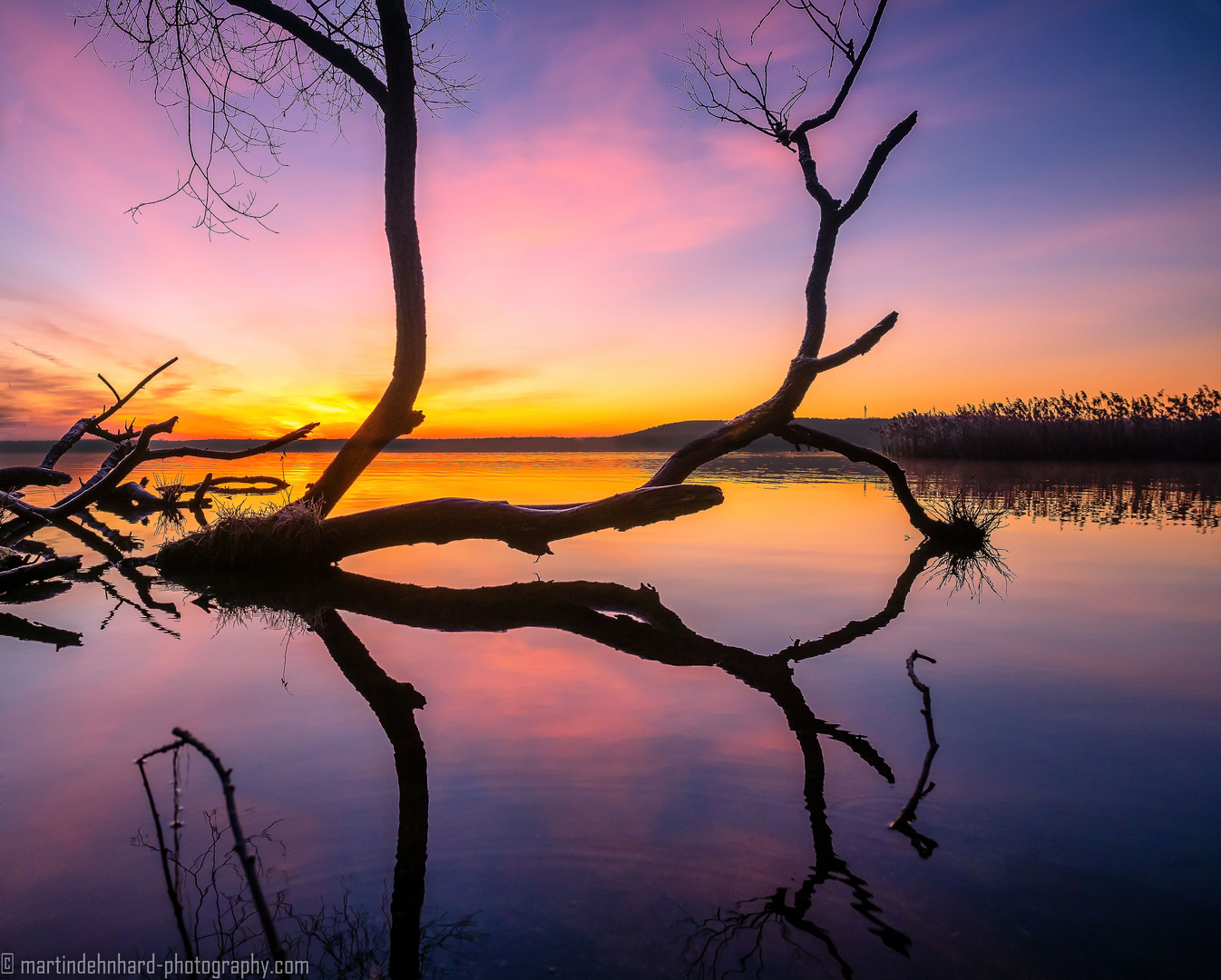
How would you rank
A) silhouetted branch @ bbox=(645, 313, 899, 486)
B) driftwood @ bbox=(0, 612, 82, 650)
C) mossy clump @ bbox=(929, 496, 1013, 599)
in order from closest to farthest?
driftwood @ bbox=(0, 612, 82, 650) → mossy clump @ bbox=(929, 496, 1013, 599) → silhouetted branch @ bbox=(645, 313, 899, 486)

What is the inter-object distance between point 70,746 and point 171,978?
71.7 inches

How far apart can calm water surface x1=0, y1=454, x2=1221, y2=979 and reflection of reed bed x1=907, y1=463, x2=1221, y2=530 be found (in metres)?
6.45

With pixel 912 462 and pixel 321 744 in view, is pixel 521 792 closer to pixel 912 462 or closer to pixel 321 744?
pixel 321 744

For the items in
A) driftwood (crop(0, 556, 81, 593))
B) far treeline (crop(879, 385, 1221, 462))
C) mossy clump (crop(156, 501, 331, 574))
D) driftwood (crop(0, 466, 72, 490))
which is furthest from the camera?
far treeline (crop(879, 385, 1221, 462))

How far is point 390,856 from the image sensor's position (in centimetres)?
211

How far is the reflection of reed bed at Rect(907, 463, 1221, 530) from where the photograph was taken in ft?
36.8

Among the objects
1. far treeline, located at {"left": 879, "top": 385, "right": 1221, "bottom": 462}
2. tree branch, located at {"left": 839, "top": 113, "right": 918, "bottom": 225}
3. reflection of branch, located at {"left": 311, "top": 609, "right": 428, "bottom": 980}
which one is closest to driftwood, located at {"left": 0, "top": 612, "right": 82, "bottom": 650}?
Answer: reflection of branch, located at {"left": 311, "top": 609, "right": 428, "bottom": 980}

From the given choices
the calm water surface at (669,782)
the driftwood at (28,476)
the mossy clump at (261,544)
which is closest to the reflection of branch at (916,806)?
the calm water surface at (669,782)

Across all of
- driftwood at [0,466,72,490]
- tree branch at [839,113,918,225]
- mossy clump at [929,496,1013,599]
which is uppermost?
tree branch at [839,113,918,225]

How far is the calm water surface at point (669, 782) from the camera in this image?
1.77m

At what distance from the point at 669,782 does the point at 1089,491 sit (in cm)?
1678

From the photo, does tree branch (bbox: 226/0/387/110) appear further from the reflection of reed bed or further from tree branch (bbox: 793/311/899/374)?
the reflection of reed bed

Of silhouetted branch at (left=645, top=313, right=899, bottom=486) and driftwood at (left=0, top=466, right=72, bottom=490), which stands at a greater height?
silhouetted branch at (left=645, top=313, right=899, bottom=486)

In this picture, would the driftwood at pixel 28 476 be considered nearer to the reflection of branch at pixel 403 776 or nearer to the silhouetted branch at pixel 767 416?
the reflection of branch at pixel 403 776
